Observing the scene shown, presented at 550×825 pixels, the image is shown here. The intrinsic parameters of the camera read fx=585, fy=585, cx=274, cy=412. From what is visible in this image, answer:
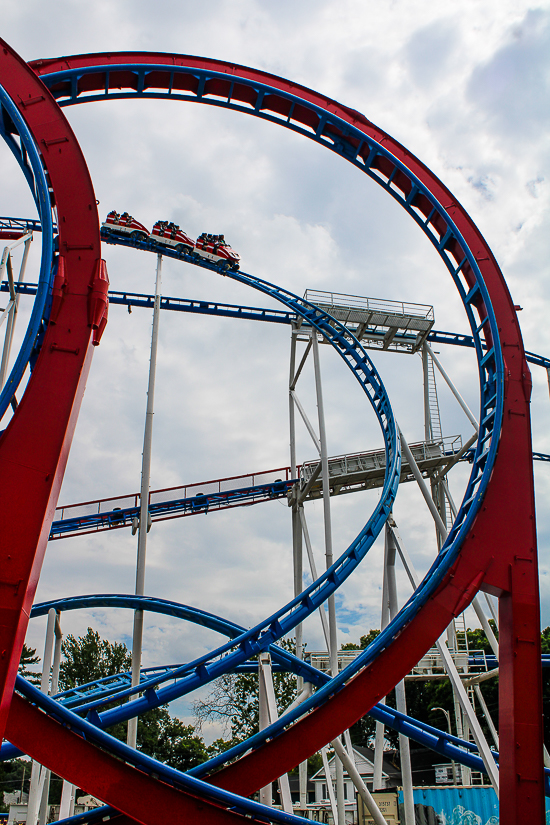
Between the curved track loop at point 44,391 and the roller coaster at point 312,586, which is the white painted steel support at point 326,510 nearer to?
the roller coaster at point 312,586

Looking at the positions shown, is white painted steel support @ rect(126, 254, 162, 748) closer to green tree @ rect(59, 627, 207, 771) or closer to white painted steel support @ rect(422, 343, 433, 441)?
white painted steel support @ rect(422, 343, 433, 441)

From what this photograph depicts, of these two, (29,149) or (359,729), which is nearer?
(29,149)

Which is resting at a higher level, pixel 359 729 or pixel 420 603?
pixel 420 603

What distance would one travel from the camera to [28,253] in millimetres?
9727

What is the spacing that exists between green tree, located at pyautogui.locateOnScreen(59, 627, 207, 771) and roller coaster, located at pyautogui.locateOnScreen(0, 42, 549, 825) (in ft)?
89.4

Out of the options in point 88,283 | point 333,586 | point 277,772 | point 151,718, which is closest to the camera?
point 88,283

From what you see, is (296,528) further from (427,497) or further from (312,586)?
(312,586)

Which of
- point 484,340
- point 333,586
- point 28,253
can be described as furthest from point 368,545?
point 28,253

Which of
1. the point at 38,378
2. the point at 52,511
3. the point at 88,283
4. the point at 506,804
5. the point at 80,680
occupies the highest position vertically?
the point at 88,283

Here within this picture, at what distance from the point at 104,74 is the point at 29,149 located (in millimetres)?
2474

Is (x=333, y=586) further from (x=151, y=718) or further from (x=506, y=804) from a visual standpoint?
(x=151, y=718)

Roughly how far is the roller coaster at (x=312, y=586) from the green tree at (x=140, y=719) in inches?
1073

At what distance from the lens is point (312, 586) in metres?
7.61

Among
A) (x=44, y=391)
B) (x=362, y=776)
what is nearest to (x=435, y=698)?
(x=362, y=776)
